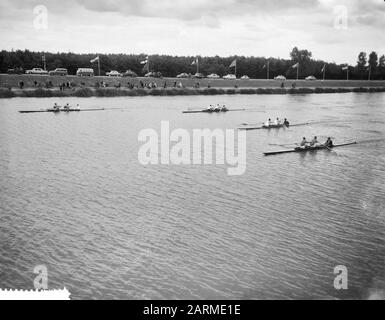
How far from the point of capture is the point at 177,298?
17.9 meters

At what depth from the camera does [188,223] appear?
82.7 ft

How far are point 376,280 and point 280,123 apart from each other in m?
45.2

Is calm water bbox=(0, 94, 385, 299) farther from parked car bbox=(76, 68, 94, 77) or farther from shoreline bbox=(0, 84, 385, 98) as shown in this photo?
parked car bbox=(76, 68, 94, 77)

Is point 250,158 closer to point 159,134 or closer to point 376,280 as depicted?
point 159,134

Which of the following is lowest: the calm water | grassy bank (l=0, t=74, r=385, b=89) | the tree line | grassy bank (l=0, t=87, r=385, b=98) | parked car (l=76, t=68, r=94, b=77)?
the calm water

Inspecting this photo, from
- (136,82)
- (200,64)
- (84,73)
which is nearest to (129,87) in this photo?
(136,82)

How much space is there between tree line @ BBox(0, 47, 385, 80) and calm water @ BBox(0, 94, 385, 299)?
83228 mm

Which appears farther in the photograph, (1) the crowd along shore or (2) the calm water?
(1) the crowd along shore

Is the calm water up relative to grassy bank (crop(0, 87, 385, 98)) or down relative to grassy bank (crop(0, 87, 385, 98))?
down

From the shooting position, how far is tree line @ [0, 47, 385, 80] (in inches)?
4820

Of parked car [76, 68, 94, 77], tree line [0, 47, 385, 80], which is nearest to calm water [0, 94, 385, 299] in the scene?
parked car [76, 68, 94, 77]

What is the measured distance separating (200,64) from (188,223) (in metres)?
139

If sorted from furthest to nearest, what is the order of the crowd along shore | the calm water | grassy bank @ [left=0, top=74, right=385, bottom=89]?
1. grassy bank @ [left=0, top=74, right=385, bottom=89]
2. the crowd along shore
3. the calm water

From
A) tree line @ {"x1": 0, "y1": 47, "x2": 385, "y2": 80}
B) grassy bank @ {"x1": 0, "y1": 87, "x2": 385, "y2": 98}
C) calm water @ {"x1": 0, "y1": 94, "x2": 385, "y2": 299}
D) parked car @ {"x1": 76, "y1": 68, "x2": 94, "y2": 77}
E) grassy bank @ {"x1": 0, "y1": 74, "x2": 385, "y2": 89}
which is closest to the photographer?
calm water @ {"x1": 0, "y1": 94, "x2": 385, "y2": 299}
